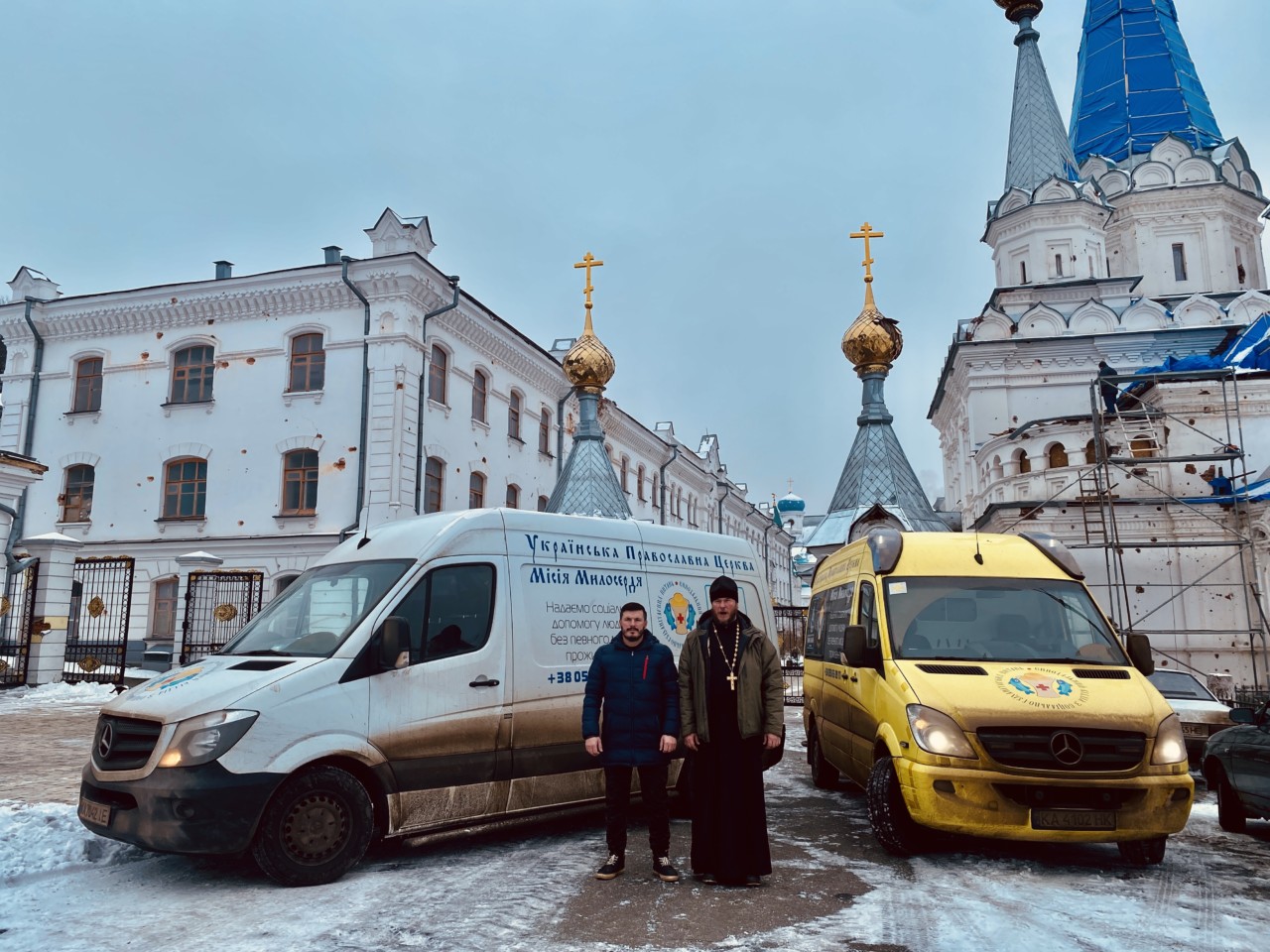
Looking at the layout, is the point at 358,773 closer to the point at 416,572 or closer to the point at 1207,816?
the point at 416,572

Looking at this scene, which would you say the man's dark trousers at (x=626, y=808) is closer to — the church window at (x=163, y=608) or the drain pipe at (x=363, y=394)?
the drain pipe at (x=363, y=394)

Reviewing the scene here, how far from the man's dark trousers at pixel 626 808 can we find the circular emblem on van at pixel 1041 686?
2.37 metres

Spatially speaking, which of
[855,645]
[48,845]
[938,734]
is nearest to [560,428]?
[855,645]

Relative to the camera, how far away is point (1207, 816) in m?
8.38

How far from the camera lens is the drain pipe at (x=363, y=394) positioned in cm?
2272

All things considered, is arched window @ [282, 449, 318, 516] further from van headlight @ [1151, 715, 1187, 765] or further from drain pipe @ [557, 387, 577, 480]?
van headlight @ [1151, 715, 1187, 765]

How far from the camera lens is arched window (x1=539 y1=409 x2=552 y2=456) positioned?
3105 centimetres

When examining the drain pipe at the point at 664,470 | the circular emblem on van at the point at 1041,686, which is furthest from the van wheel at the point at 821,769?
the drain pipe at the point at 664,470

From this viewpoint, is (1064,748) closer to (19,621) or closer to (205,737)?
(205,737)

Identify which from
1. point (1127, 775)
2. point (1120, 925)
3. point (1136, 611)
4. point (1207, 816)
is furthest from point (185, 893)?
point (1136, 611)

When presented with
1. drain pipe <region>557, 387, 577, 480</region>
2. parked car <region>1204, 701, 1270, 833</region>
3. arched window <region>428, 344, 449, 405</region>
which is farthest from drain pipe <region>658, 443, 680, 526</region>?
parked car <region>1204, 701, 1270, 833</region>

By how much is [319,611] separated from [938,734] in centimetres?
418

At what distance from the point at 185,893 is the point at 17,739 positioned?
22.2 ft

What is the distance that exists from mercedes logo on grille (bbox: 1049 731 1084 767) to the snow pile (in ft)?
19.5
